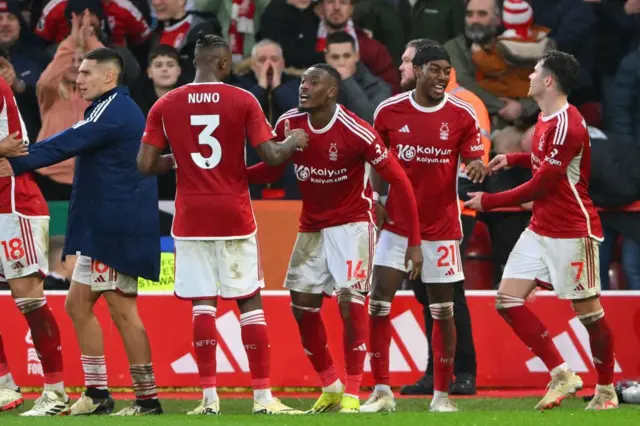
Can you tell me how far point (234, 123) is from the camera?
894 cm

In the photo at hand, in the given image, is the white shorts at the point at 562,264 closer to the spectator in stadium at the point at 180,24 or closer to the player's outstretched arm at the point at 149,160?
the player's outstretched arm at the point at 149,160

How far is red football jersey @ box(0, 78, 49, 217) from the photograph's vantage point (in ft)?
31.9

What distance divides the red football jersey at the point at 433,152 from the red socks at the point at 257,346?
117 centimetres

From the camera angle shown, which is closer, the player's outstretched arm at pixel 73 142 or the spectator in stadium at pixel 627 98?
the player's outstretched arm at pixel 73 142

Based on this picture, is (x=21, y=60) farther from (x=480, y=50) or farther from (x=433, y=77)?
(x=433, y=77)

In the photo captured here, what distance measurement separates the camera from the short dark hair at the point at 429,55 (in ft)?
31.1

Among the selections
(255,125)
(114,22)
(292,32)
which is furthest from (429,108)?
(114,22)

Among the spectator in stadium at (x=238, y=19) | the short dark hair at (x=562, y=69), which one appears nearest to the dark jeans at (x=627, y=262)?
the short dark hair at (x=562, y=69)

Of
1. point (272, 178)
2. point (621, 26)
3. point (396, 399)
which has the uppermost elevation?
point (621, 26)

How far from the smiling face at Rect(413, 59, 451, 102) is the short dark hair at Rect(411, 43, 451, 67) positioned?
2 centimetres

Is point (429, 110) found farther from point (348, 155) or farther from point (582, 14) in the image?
point (582, 14)

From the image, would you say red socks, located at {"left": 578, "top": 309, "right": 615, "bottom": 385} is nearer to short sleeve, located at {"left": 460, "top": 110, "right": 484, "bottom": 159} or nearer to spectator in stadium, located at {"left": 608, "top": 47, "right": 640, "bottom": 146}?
short sleeve, located at {"left": 460, "top": 110, "right": 484, "bottom": 159}

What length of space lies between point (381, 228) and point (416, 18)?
437cm

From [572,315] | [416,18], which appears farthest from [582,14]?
[572,315]
